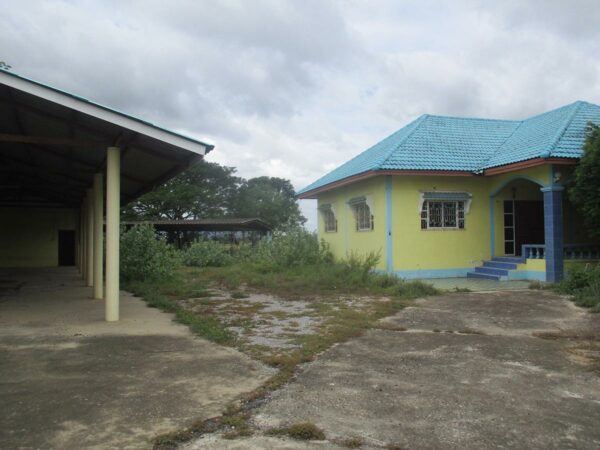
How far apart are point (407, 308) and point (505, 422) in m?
5.38

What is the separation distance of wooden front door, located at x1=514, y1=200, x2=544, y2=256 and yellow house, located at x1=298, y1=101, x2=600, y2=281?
0.03 m

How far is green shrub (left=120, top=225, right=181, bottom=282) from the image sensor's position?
13.8m

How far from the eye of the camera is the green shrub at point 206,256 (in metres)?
21.2

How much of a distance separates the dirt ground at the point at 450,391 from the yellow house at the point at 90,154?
12.7ft

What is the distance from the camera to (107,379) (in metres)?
4.56

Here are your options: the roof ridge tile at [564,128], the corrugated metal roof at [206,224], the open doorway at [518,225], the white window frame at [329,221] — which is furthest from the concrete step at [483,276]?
the corrugated metal roof at [206,224]

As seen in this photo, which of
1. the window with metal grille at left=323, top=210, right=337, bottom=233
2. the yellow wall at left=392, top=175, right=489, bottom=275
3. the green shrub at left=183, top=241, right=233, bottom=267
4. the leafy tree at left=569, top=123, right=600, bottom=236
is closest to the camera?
the leafy tree at left=569, top=123, right=600, bottom=236

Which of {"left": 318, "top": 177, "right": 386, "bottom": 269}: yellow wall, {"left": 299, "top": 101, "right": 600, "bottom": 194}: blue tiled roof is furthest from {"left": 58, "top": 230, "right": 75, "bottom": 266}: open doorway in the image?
{"left": 299, "top": 101, "right": 600, "bottom": 194}: blue tiled roof

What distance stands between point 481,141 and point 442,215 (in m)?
2.86

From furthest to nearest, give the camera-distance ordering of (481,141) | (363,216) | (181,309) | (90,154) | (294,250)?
(294,250) → (363,216) → (481,141) → (90,154) → (181,309)

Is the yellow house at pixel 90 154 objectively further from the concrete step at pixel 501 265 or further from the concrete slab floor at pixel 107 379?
the concrete step at pixel 501 265

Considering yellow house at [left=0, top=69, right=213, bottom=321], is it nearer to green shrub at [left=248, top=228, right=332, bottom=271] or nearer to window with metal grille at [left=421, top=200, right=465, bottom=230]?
green shrub at [left=248, top=228, right=332, bottom=271]

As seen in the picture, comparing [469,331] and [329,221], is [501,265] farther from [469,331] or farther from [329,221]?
[469,331]

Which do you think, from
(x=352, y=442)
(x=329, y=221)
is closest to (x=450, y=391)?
(x=352, y=442)
